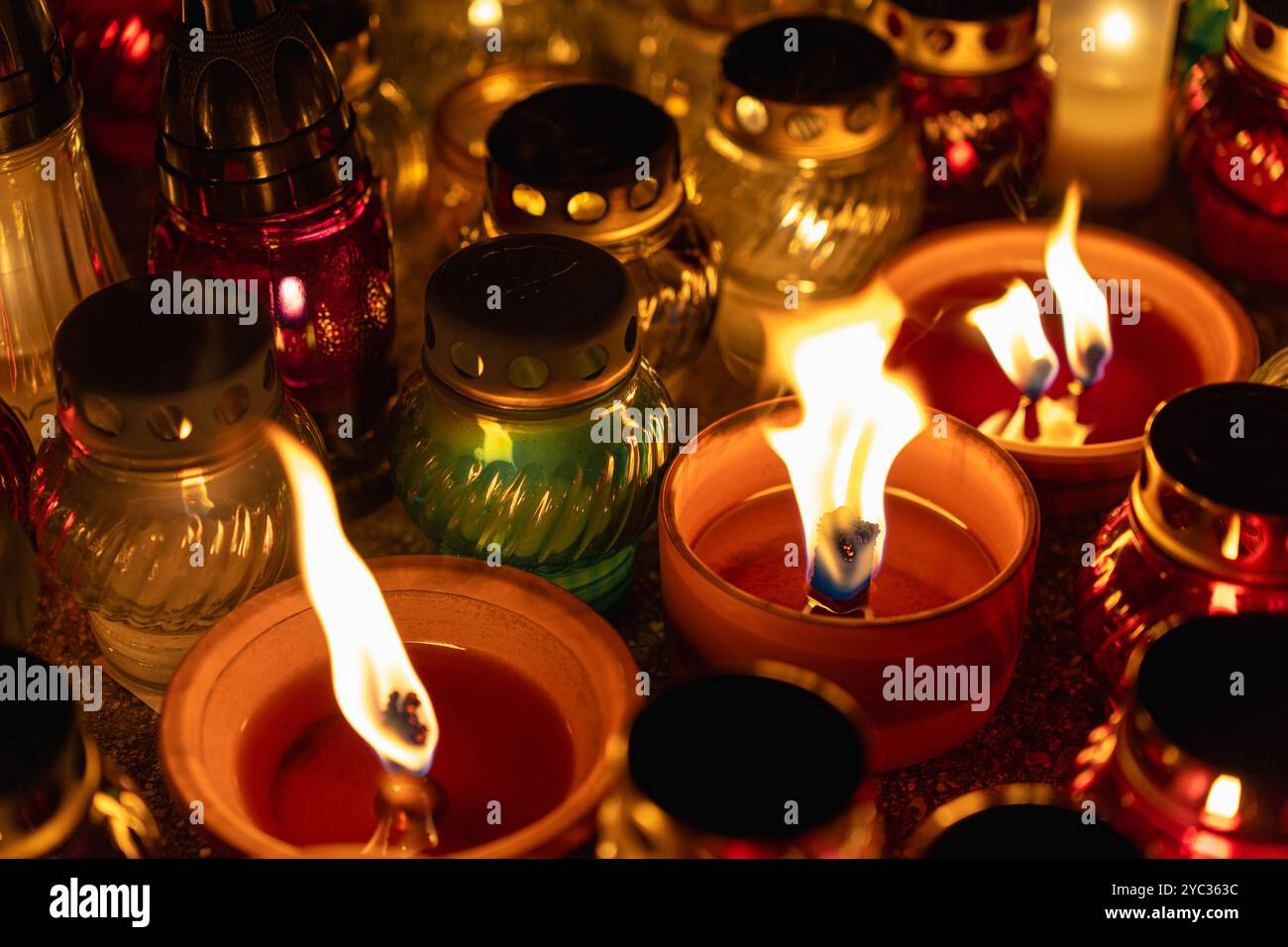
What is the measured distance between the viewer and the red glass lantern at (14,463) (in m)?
0.82

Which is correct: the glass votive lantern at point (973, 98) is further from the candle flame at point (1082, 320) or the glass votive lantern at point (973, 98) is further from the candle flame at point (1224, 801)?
the candle flame at point (1224, 801)

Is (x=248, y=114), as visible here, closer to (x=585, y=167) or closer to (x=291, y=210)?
(x=291, y=210)

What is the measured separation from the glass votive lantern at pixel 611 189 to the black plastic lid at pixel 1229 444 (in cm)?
27

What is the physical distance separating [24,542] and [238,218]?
19 centimetres

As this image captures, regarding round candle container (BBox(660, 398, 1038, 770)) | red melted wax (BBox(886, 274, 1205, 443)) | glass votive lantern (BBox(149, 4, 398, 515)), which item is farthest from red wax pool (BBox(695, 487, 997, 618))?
glass votive lantern (BBox(149, 4, 398, 515))

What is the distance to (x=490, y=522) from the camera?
81 cm

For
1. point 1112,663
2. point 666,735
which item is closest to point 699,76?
point 1112,663

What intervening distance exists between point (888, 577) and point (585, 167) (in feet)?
0.87

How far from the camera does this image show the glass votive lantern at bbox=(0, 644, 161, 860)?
0.60 meters

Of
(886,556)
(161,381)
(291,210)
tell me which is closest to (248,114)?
(291,210)

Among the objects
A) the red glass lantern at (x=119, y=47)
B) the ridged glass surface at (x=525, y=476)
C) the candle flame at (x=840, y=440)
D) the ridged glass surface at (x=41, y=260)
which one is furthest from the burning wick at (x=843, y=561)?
the red glass lantern at (x=119, y=47)

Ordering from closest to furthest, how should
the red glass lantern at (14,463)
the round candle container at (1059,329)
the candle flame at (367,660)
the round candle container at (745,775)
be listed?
the round candle container at (745,775) < the candle flame at (367,660) < the red glass lantern at (14,463) < the round candle container at (1059,329)

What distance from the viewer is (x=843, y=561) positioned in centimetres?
77
